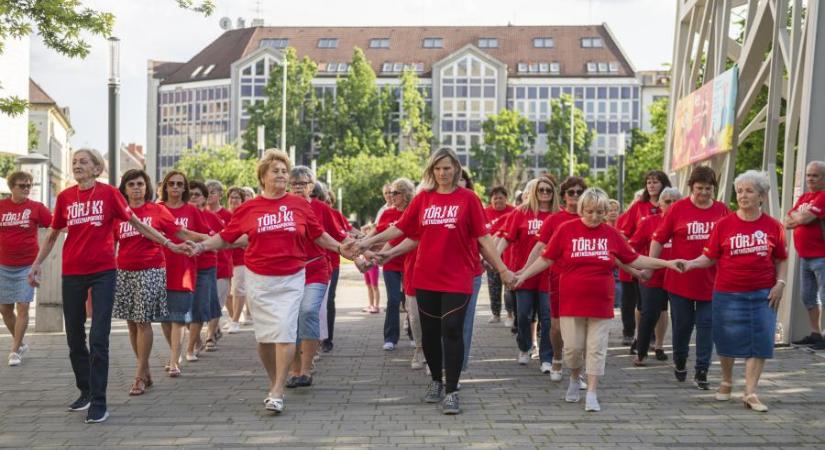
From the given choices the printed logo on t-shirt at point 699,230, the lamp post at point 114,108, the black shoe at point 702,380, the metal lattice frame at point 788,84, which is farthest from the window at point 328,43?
the black shoe at point 702,380

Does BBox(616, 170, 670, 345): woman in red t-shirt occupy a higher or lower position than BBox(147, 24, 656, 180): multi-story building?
lower

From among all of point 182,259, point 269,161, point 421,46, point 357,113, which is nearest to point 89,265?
point 269,161

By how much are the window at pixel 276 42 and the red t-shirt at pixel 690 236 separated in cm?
8420

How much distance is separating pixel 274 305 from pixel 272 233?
0.52 m

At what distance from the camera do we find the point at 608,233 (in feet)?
27.1

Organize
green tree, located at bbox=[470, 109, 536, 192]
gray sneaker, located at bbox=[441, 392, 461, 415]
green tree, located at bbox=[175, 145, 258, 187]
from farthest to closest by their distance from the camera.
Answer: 1. green tree, located at bbox=[470, 109, 536, 192]
2. green tree, located at bbox=[175, 145, 258, 187]
3. gray sneaker, located at bbox=[441, 392, 461, 415]

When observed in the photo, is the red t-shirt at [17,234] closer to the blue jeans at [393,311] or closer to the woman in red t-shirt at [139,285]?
the woman in red t-shirt at [139,285]

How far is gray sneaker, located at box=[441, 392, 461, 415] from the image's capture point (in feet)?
25.4

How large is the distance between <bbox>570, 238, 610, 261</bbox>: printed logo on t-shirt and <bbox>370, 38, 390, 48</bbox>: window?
84813 mm

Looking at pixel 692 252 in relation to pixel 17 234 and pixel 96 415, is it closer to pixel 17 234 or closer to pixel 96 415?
pixel 96 415

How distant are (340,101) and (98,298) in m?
77.1

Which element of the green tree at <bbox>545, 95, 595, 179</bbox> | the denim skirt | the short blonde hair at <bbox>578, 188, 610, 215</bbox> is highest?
the green tree at <bbox>545, 95, 595, 179</bbox>

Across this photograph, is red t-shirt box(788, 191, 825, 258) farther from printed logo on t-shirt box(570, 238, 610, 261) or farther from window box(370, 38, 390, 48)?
window box(370, 38, 390, 48)

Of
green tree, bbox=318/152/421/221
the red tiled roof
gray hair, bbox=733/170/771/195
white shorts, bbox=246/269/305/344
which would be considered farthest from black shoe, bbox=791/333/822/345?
the red tiled roof
